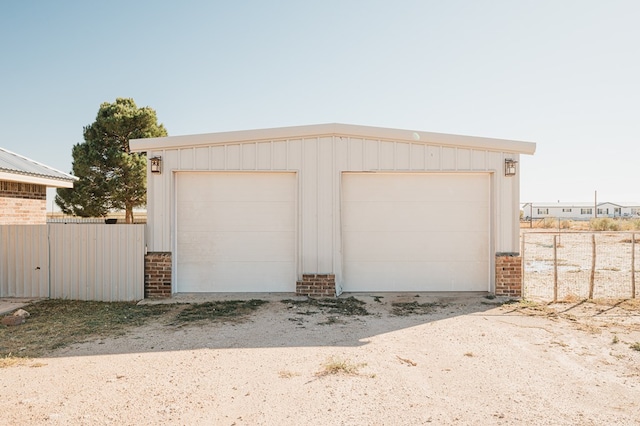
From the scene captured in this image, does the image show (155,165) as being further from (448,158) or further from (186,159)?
(448,158)

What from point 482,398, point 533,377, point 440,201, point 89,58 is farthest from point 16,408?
point 89,58

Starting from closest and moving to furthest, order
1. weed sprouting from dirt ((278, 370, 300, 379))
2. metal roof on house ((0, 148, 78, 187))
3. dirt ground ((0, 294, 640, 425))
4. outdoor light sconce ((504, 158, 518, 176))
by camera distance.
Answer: dirt ground ((0, 294, 640, 425)) < weed sprouting from dirt ((278, 370, 300, 379)) < outdoor light sconce ((504, 158, 518, 176)) < metal roof on house ((0, 148, 78, 187))

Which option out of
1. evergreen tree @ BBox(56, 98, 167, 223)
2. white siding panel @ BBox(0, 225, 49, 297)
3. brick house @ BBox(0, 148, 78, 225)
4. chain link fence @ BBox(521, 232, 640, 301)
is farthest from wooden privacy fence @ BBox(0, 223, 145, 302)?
evergreen tree @ BBox(56, 98, 167, 223)

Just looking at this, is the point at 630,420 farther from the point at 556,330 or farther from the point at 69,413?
the point at 69,413

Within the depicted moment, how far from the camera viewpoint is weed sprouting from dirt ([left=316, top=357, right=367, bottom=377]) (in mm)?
4145

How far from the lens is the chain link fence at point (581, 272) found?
777cm

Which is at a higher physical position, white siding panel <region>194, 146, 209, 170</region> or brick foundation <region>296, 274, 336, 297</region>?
white siding panel <region>194, 146, 209, 170</region>

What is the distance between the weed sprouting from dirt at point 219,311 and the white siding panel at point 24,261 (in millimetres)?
3313

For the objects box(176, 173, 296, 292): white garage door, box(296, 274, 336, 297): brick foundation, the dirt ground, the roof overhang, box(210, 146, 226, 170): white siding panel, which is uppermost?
box(210, 146, 226, 170): white siding panel

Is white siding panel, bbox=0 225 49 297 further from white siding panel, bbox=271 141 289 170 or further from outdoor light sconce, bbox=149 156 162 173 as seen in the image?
white siding panel, bbox=271 141 289 170

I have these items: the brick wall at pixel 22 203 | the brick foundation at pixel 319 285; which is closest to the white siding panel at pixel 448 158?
the brick foundation at pixel 319 285

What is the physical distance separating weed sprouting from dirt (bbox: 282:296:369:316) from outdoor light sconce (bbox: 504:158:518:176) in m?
3.90

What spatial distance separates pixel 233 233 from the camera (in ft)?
26.9

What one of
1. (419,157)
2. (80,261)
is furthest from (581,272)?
(80,261)
